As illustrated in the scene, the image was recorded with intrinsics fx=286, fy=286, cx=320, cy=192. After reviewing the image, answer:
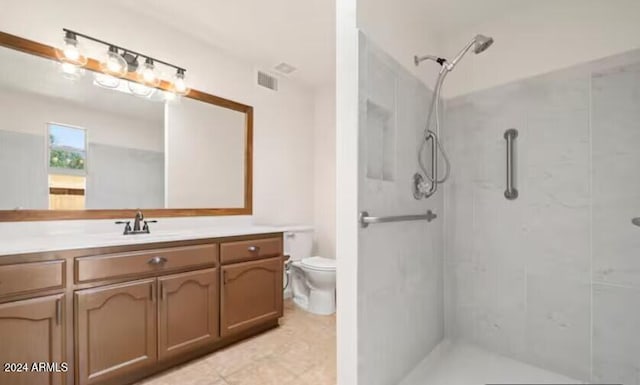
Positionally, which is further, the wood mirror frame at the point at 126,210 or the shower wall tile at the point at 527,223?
the wood mirror frame at the point at 126,210

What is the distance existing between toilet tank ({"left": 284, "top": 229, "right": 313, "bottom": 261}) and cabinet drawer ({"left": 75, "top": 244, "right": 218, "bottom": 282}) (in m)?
0.97

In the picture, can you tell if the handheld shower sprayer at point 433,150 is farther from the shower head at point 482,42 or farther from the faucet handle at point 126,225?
the faucet handle at point 126,225

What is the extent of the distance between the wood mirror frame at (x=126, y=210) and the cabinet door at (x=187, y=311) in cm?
67

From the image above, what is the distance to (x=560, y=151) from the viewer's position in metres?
1.49

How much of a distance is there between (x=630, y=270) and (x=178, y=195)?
109 inches

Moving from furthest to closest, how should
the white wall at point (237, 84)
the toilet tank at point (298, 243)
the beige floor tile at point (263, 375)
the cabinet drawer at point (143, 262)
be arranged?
1. the toilet tank at point (298, 243)
2. the white wall at point (237, 84)
3. the beige floor tile at point (263, 375)
4. the cabinet drawer at point (143, 262)

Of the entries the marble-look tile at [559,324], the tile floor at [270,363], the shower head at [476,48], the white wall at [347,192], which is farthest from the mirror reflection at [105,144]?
the marble-look tile at [559,324]

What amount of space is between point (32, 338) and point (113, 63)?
165cm

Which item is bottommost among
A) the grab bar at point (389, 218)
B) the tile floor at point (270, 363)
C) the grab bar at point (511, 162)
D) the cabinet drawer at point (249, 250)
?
the tile floor at point (270, 363)

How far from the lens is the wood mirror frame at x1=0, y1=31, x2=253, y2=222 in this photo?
1587mm

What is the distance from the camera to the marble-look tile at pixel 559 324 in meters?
1.44

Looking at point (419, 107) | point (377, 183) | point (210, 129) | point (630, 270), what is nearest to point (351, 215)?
point (377, 183)

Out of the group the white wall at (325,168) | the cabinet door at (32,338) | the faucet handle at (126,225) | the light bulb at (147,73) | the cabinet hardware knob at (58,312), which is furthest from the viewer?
the white wall at (325,168)

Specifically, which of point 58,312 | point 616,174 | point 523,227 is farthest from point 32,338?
point 616,174
